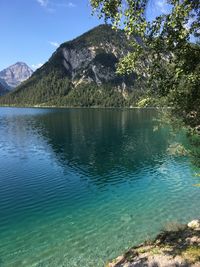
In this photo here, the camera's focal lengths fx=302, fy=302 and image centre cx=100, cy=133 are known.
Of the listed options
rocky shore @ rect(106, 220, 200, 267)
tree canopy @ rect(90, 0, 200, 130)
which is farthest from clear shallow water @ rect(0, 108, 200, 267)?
tree canopy @ rect(90, 0, 200, 130)

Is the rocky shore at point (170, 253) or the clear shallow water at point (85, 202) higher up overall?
the rocky shore at point (170, 253)

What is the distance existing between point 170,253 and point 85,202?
69.2 feet

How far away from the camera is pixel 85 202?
39.3 meters

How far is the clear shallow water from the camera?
2717 centimetres

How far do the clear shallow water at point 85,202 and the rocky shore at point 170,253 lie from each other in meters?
4.10

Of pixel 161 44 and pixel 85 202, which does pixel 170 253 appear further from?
pixel 85 202

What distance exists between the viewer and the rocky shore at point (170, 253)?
17.9 metres

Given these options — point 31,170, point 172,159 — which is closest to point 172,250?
point 31,170

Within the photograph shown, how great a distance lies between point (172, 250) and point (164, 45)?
12.9 meters

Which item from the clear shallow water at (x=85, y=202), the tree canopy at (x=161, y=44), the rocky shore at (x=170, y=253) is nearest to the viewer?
the tree canopy at (x=161, y=44)

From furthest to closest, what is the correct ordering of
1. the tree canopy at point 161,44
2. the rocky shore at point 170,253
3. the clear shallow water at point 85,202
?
the clear shallow water at point 85,202 < the rocky shore at point 170,253 < the tree canopy at point 161,44

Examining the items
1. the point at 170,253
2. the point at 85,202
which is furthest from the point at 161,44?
the point at 85,202

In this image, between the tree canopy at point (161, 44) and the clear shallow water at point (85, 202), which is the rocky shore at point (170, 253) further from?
Result: the tree canopy at point (161, 44)

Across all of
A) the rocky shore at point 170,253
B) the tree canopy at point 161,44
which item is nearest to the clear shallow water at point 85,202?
the rocky shore at point 170,253
